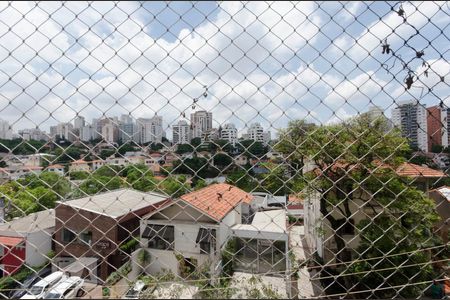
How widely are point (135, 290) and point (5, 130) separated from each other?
0.73m

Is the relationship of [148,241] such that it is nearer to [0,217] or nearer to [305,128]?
[0,217]

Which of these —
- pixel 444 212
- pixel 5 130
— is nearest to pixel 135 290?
pixel 5 130

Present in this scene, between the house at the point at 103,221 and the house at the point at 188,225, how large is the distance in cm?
7

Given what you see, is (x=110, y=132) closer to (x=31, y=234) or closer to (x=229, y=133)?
(x=229, y=133)

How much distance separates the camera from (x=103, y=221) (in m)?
1.37

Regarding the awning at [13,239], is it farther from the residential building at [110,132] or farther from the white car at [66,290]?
the residential building at [110,132]

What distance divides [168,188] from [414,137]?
1.09 metres

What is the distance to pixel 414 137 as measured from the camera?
1320 mm

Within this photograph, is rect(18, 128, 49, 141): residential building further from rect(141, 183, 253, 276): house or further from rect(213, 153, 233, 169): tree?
rect(213, 153, 233, 169): tree

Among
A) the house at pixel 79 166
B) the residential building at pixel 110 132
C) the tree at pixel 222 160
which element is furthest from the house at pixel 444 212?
the house at pixel 79 166

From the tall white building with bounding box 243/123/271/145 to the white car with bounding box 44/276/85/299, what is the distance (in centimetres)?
85

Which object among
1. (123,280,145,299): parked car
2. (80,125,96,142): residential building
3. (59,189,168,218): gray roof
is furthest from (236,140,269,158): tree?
(123,280,145,299): parked car

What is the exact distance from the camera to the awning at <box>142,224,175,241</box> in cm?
137

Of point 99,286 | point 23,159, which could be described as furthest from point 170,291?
point 23,159
